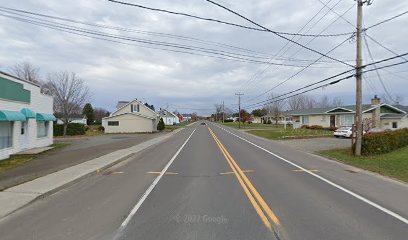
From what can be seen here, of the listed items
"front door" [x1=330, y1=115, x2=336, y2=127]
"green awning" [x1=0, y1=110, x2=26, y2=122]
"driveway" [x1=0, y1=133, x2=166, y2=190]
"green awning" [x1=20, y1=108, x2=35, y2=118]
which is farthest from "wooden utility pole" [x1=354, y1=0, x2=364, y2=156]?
"front door" [x1=330, y1=115, x2=336, y2=127]

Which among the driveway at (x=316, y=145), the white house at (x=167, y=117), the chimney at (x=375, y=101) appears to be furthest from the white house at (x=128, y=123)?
the white house at (x=167, y=117)

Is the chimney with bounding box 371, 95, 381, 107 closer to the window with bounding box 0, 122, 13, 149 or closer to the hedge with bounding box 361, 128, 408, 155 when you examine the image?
the hedge with bounding box 361, 128, 408, 155

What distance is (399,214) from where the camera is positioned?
6.40 m

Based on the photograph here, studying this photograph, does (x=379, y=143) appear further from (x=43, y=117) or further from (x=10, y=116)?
(x=43, y=117)

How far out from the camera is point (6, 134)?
1814 centimetres

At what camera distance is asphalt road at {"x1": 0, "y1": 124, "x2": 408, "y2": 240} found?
523cm

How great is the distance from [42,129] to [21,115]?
644cm

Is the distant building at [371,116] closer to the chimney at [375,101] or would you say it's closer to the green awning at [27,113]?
the chimney at [375,101]

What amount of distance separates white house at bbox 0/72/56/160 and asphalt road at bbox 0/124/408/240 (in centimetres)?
1098

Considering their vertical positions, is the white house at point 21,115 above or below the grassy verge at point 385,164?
above

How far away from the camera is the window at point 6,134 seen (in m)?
17.5

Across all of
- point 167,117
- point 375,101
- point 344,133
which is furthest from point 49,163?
point 167,117

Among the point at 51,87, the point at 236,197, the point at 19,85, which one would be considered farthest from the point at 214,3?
the point at 51,87

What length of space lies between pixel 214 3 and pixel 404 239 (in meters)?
8.44
